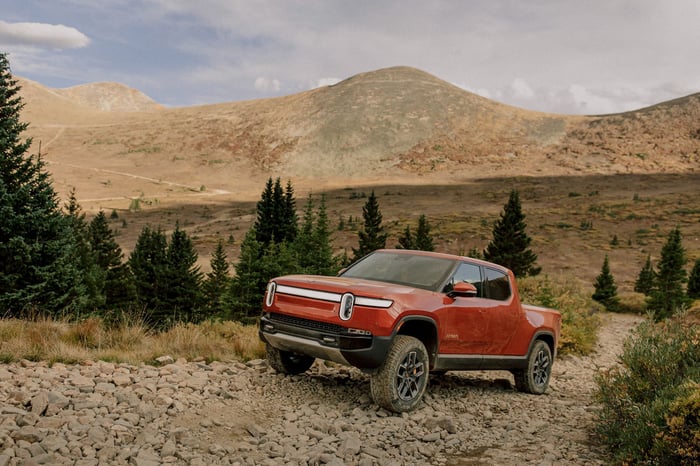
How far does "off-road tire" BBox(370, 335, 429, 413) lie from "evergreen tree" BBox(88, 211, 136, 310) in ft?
97.3

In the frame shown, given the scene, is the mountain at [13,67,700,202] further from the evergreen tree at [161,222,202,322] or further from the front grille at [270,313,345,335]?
the front grille at [270,313,345,335]

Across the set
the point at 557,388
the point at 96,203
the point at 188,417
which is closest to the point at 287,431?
the point at 188,417

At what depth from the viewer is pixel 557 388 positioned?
9.66 meters

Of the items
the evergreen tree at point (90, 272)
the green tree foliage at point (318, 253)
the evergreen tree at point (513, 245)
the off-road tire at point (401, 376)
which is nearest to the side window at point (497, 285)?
the off-road tire at point (401, 376)

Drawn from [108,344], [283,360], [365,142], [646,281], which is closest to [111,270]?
[108,344]

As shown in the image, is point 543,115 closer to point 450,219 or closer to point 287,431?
point 450,219

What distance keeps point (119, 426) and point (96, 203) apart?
6959 centimetres

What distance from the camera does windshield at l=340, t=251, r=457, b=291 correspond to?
6998 mm

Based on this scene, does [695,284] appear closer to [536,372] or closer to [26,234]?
[536,372]

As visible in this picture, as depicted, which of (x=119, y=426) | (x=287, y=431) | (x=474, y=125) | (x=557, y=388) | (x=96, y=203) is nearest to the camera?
(x=119, y=426)

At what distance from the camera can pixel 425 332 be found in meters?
6.68

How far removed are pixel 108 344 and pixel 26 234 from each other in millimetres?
9386

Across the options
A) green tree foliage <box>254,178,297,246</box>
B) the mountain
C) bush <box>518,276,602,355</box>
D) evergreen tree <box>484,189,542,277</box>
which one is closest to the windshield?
bush <box>518,276,602,355</box>

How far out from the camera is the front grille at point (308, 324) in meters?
6.07
